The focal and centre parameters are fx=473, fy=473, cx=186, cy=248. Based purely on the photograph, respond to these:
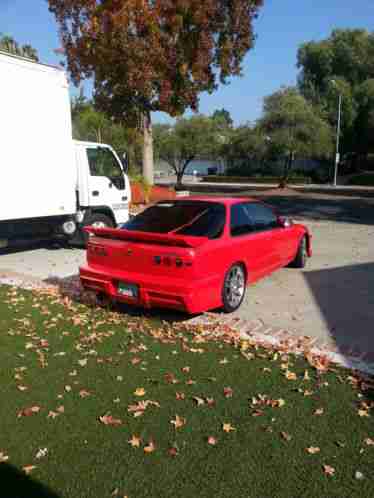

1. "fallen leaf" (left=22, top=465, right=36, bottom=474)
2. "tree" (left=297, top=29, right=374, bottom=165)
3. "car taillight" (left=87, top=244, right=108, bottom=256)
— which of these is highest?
"tree" (left=297, top=29, right=374, bottom=165)

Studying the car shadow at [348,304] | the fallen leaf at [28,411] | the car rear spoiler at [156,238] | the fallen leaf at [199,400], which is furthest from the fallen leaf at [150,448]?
the car rear spoiler at [156,238]

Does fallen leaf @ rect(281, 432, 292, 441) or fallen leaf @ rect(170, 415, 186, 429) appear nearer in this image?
fallen leaf @ rect(281, 432, 292, 441)

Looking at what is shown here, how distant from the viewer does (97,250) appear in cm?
632

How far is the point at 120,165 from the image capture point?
1147cm

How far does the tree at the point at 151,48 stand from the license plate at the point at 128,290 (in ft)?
57.1

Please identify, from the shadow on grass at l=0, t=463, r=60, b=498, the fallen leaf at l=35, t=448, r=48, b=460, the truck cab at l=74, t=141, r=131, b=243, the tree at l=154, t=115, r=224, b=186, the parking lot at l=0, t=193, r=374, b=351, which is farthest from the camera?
the tree at l=154, t=115, r=224, b=186

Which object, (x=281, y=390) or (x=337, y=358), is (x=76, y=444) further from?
(x=337, y=358)

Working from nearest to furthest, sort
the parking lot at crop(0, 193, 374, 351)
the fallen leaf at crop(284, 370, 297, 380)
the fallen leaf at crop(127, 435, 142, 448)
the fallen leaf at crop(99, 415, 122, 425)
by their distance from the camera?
the fallen leaf at crop(127, 435, 142, 448) < the fallen leaf at crop(99, 415, 122, 425) < the fallen leaf at crop(284, 370, 297, 380) < the parking lot at crop(0, 193, 374, 351)

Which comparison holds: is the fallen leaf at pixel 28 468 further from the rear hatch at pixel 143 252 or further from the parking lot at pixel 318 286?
the parking lot at pixel 318 286

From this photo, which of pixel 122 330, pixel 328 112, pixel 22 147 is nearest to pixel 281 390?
pixel 122 330

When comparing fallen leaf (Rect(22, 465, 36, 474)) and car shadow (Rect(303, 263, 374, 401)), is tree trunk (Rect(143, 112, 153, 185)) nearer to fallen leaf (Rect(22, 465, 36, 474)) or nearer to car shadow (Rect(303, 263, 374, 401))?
car shadow (Rect(303, 263, 374, 401))

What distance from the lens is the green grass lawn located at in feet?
9.87

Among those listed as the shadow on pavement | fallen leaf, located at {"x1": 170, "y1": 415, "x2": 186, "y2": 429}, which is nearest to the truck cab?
fallen leaf, located at {"x1": 170, "y1": 415, "x2": 186, "y2": 429}

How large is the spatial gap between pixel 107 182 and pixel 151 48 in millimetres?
12398
